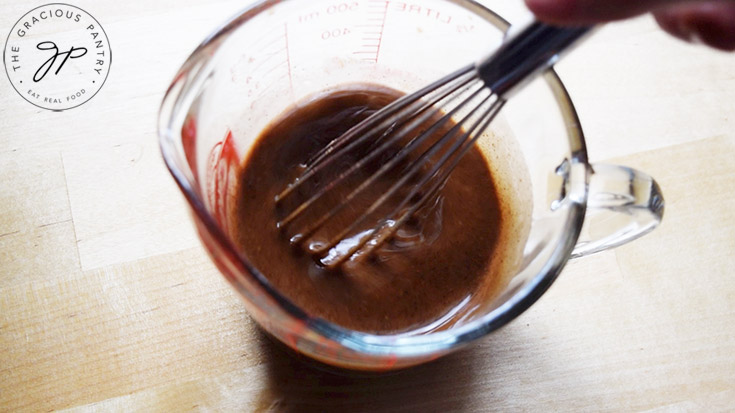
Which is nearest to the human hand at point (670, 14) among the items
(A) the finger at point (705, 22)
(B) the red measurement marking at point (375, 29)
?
(A) the finger at point (705, 22)

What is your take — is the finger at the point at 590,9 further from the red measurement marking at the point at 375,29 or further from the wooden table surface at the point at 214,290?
the wooden table surface at the point at 214,290

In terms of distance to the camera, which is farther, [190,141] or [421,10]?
[421,10]

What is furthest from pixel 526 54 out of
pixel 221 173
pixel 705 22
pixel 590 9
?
pixel 221 173

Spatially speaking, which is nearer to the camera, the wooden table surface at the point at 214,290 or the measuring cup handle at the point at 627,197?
the measuring cup handle at the point at 627,197

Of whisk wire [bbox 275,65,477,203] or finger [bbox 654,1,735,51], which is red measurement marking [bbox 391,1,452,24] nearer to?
whisk wire [bbox 275,65,477,203]

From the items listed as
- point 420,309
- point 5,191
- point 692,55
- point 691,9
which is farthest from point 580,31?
point 5,191

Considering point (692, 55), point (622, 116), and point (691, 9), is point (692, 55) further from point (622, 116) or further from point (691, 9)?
point (691, 9)

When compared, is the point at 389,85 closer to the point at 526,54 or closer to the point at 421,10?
the point at 421,10
